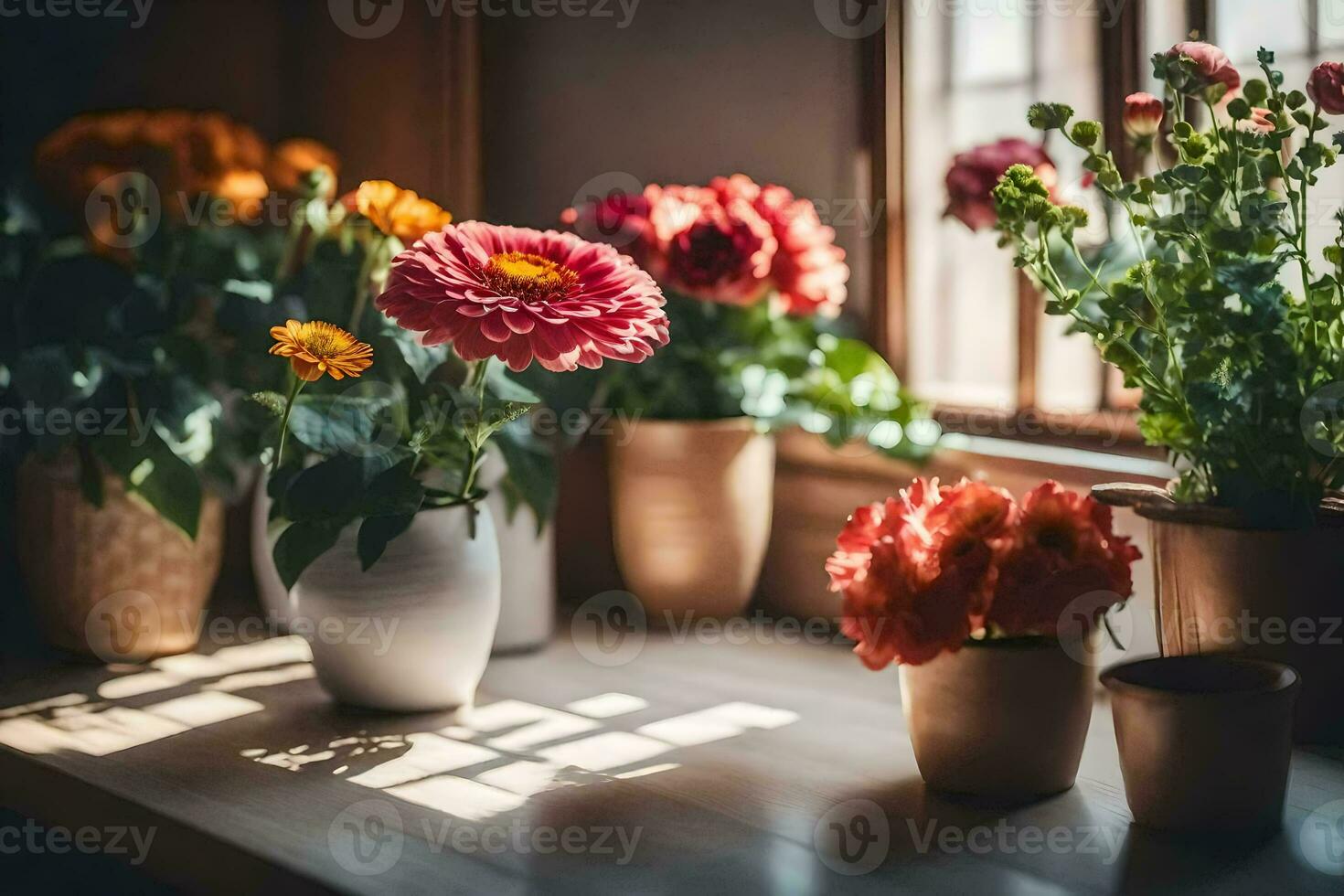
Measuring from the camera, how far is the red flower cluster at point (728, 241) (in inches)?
54.9

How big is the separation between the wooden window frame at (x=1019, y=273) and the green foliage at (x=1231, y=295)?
0.30 m

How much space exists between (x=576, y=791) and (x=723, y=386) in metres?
0.56

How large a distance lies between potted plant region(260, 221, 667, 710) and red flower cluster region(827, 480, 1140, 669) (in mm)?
233

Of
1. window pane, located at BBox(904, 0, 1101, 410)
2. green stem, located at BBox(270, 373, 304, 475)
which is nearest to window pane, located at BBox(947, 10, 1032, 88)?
window pane, located at BBox(904, 0, 1101, 410)

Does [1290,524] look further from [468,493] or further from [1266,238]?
[468,493]

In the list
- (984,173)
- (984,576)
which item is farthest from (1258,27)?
(984,576)

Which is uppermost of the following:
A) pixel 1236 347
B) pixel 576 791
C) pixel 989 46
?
pixel 989 46

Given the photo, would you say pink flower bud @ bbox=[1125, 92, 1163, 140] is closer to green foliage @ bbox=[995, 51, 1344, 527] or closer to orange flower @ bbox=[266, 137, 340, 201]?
green foliage @ bbox=[995, 51, 1344, 527]

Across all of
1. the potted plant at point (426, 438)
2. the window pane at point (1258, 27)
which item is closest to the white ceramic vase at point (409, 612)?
the potted plant at point (426, 438)

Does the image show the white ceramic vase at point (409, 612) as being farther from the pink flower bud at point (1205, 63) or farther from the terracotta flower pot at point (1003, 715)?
the pink flower bud at point (1205, 63)

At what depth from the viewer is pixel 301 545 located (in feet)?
3.68

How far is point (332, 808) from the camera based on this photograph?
993 mm

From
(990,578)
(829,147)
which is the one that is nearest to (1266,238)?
(990,578)

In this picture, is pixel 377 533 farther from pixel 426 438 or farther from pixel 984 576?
pixel 984 576
